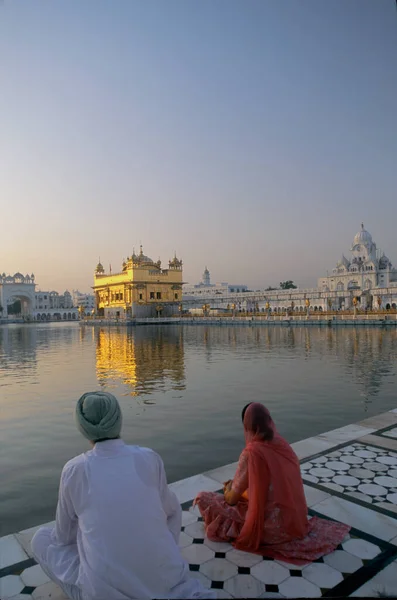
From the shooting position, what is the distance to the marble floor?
2562mm

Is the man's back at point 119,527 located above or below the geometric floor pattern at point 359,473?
above

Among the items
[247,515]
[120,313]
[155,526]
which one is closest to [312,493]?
[247,515]

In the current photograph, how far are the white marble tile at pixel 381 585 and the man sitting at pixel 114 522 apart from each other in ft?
2.97

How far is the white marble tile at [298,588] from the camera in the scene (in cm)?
250

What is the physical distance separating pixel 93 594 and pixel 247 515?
119 cm

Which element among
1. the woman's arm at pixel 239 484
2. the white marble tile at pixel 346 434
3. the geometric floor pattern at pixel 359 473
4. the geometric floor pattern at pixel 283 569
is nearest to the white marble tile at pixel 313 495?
the geometric floor pattern at pixel 359 473

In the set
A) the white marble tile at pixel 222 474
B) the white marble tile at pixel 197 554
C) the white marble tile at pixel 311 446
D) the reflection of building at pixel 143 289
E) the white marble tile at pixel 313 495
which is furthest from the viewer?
the reflection of building at pixel 143 289

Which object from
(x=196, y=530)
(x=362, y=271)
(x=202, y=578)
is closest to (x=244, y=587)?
(x=202, y=578)

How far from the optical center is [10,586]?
2.62 meters

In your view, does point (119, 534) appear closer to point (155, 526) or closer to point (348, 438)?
point (155, 526)

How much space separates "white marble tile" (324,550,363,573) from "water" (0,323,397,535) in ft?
6.53

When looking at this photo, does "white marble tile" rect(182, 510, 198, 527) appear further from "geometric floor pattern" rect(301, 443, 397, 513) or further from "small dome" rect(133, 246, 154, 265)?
"small dome" rect(133, 246, 154, 265)

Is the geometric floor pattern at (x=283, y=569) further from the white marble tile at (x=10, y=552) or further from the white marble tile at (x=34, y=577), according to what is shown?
the white marble tile at (x=10, y=552)

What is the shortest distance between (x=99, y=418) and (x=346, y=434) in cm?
394
